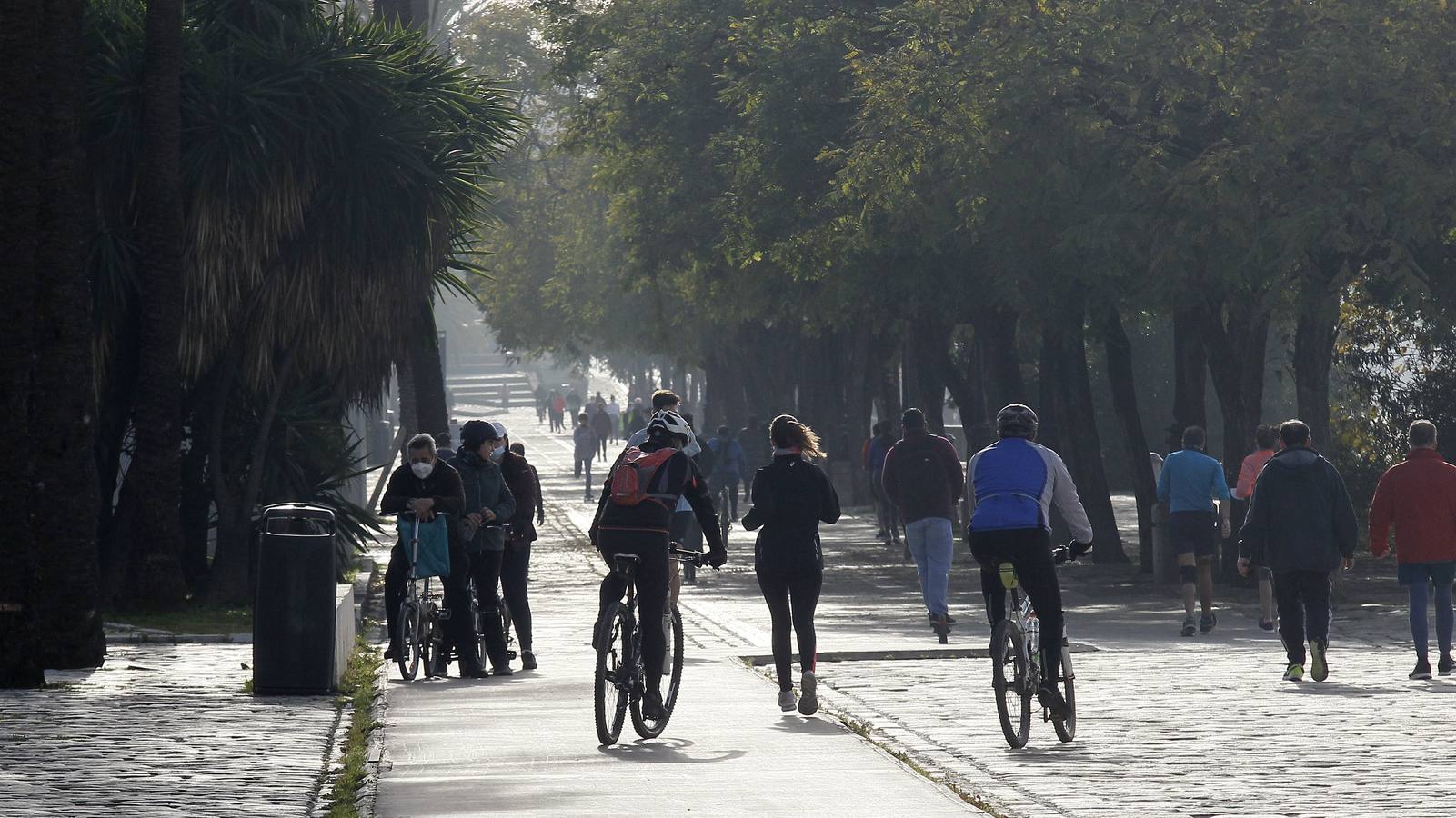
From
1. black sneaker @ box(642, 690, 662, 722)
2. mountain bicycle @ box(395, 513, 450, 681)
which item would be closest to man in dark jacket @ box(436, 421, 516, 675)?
mountain bicycle @ box(395, 513, 450, 681)

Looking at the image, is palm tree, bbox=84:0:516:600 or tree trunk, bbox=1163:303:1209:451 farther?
tree trunk, bbox=1163:303:1209:451

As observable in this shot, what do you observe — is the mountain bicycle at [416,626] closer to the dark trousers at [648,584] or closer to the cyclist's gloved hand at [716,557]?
the dark trousers at [648,584]

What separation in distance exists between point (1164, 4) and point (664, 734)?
1276 cm


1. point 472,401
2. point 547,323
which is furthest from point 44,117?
point 472,401

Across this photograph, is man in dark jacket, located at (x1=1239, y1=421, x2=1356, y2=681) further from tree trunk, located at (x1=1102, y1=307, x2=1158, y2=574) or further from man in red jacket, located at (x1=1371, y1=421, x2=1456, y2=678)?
tree trunk, located at (x1=1102, y1=307, x2=1158, y2=574)

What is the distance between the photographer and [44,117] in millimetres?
13664

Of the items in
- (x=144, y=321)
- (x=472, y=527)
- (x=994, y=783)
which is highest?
(x=144, y=321)

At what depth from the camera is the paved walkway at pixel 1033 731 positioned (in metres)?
9.62

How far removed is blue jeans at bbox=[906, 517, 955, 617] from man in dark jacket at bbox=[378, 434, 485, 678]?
177 inches

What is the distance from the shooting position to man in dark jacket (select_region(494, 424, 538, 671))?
51.4ft

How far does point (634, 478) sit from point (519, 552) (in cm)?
432

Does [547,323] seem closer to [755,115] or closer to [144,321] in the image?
[755,115]

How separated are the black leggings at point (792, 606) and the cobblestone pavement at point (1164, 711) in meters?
0.50

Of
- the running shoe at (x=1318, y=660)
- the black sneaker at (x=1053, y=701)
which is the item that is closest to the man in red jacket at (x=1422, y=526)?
the running shoe at (x=1318, y=660)
